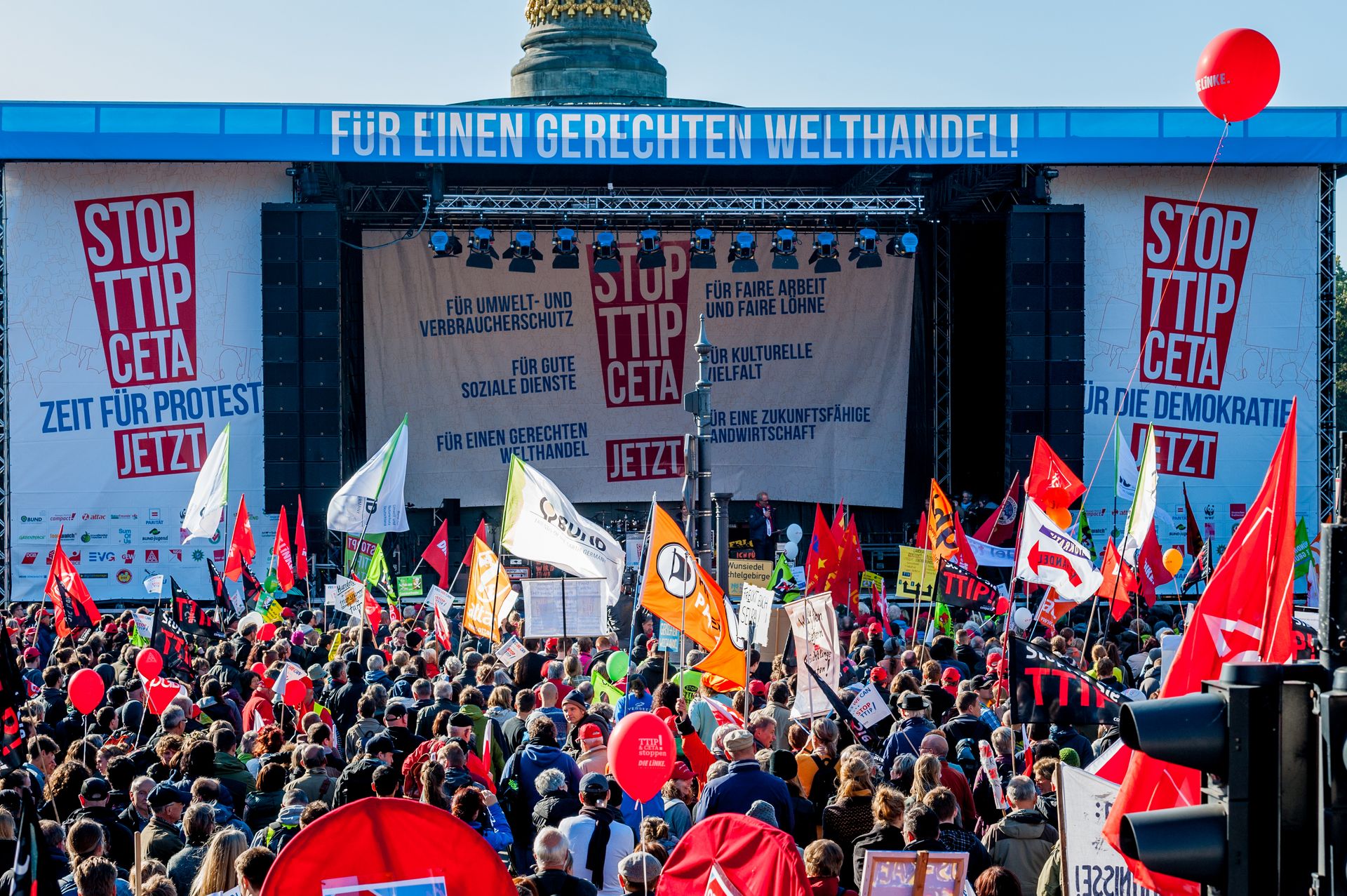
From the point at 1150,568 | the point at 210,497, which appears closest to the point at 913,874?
the point at 1150,568

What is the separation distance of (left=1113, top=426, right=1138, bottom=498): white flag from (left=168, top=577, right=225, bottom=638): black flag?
1010 centimetres

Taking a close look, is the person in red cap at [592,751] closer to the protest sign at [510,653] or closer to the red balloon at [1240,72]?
the protest sign at [510,653]

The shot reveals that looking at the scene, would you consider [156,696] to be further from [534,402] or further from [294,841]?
[534,402]

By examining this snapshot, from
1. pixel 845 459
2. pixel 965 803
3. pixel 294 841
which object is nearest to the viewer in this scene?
pixel 294 841

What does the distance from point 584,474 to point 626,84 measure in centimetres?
1240

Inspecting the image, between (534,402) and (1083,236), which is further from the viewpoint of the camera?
(534,402)

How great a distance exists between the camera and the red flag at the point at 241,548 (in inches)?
711

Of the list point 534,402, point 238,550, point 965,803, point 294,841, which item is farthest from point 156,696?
point 534,402

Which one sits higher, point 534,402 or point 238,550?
point 534,402

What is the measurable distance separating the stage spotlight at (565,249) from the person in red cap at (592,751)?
55.7ft

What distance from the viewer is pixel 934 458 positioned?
26.0 metres

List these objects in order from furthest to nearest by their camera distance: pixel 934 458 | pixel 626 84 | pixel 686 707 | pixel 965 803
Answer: pixel 626 84, pixel 934 458, pixel 686 707, pixel 965 803

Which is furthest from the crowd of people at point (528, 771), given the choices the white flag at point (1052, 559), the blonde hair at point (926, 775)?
the white flag at point (1052, 559)

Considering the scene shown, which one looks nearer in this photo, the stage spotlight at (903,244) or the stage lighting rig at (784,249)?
the stage lighting rig at (784,249)
